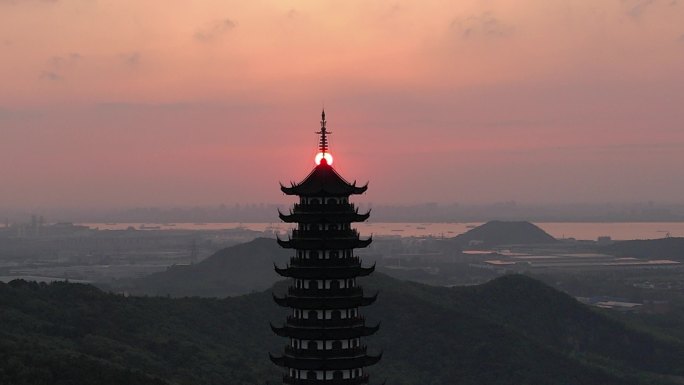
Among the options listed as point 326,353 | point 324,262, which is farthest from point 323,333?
point 324,262

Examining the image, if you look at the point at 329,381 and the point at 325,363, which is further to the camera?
the point at 329,381

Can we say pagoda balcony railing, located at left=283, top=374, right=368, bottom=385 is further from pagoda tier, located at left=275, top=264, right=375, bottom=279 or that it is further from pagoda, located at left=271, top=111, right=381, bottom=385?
pagoda tier, located at left=275, top=264, right=375, bottom=279

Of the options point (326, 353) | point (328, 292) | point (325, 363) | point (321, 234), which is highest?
point (321, 234)

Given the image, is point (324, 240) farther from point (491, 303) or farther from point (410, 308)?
point (491, 303)

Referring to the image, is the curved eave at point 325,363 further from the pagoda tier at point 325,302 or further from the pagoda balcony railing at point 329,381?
the pagoda tier at point 325,302

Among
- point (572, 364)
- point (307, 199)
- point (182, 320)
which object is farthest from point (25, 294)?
point (307, 199)

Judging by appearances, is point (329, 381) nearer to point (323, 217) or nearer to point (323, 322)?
point (323, 322)

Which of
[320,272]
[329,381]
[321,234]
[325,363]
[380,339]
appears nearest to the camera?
[325,363]

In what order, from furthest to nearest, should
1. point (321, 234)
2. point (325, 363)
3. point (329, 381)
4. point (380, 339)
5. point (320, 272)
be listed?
point (380, 339), point (321, 234), point (329, 381), point (320, 272), point (325, 363)
